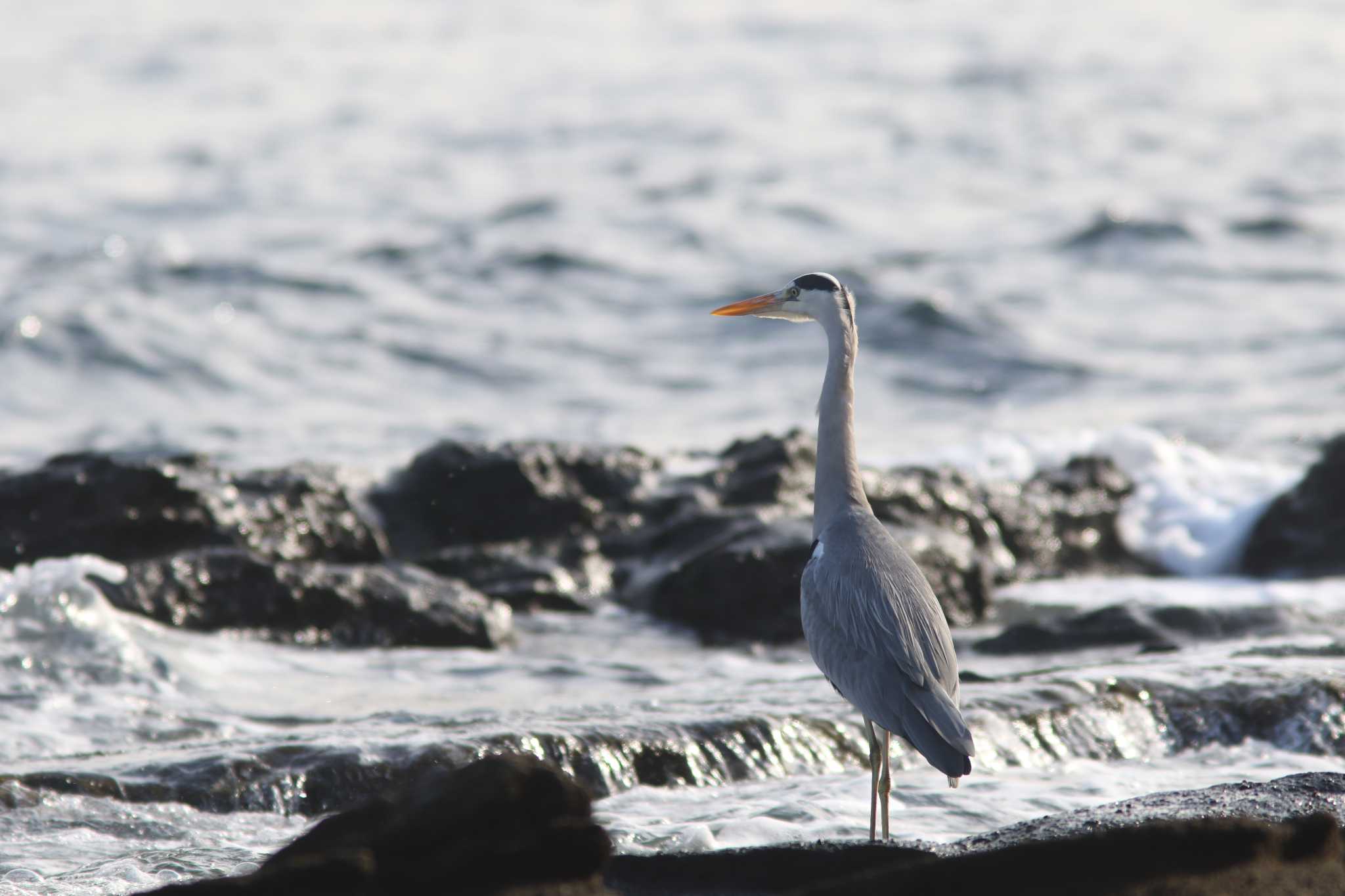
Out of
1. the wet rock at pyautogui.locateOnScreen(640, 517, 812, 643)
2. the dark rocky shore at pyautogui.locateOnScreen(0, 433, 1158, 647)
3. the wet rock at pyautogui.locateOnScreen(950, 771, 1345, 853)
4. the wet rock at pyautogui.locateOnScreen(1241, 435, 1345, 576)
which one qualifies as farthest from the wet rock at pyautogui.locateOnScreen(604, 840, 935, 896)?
the wet rock at pyautogui.locateOnScreen(1241, 435, 1345, 576)

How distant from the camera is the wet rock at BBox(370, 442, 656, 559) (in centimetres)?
887

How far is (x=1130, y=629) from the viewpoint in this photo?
732 cm

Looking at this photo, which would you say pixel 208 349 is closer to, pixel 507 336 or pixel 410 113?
pixel 507 336

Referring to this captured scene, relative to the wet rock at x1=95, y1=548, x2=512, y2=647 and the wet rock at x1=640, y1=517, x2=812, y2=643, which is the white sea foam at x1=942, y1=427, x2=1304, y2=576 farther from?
the wet rock at x1=95, y1=548, x2=512, y2=647

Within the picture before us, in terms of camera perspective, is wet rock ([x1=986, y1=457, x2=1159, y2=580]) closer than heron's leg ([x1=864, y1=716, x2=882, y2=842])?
No

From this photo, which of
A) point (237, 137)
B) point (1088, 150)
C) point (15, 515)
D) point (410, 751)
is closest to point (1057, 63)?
point (1088, 150)

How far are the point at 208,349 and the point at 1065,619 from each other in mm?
9162

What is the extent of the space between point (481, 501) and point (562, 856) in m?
6.09

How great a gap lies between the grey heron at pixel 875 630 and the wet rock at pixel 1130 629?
2.31 metres

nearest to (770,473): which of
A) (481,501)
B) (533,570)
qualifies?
(533,570)

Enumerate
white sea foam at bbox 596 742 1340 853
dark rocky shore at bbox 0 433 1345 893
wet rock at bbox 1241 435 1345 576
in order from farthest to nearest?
wet rock at bbox 1241 435 1345 576 → white sea foam at bbox 596 742 1340 853 → dark rocky shore at bbox 0 433 1345 893

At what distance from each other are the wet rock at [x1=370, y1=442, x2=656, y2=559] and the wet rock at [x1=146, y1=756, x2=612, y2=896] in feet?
19.2

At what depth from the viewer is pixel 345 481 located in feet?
29.6

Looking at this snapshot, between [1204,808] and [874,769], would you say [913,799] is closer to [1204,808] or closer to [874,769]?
[874,769]
